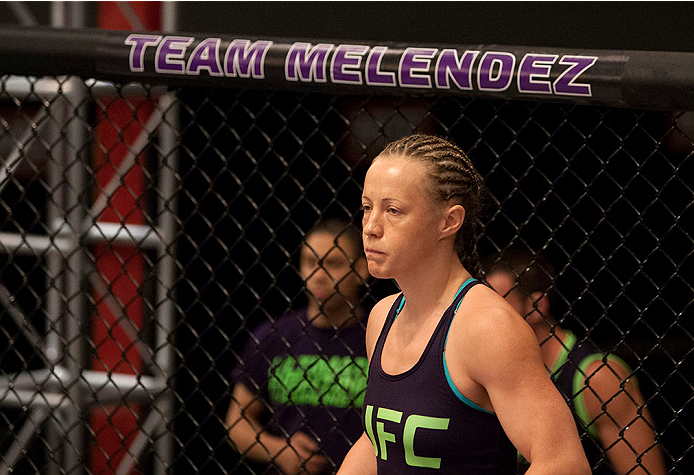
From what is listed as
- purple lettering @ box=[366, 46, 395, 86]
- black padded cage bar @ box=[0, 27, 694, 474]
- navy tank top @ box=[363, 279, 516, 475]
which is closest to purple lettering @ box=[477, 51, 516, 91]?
purple lettering @ box=[366, 46, 395, 86]

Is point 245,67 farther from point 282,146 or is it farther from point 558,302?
point 558,302

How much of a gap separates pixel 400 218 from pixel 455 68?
40cm

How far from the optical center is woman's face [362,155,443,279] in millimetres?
1665

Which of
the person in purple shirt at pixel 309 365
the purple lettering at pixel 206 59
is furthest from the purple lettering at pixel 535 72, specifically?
the person in purple shirt at pixel 309 365

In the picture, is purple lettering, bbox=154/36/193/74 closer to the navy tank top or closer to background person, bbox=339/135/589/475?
background person, bbox=339/135/589/475

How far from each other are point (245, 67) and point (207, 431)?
2200 mm

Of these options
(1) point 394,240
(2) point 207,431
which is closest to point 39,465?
(2) point 207,431

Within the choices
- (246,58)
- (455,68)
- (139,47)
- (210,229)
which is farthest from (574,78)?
(210,229)

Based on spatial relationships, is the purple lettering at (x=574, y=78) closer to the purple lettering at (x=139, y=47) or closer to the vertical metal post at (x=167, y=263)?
the purple lettering at (x=139, y=47)

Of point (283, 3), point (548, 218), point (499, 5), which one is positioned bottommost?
point (548, 218)

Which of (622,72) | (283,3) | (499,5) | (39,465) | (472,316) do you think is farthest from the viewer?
(39,465)

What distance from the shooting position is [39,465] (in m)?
4.34

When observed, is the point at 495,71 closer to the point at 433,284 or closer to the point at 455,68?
the point at 455,68

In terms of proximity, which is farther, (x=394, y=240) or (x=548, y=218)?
(x=548, y=218)
